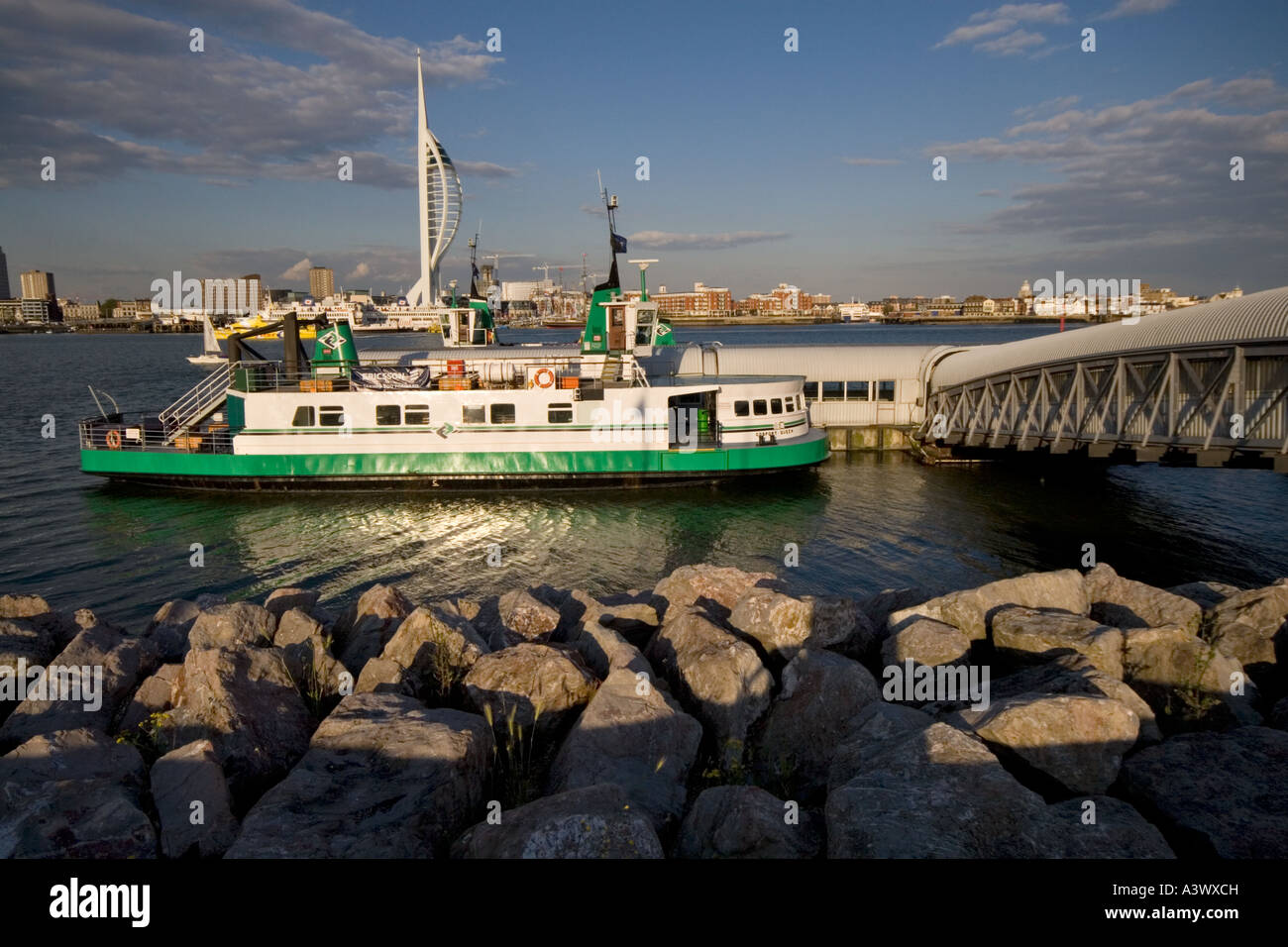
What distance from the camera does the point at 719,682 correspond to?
29.8ft

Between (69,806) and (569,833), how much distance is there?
4474mm

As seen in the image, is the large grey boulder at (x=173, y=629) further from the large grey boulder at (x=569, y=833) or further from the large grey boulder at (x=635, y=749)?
A: the large grey boulder at (x=569, y=833)

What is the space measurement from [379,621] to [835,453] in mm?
29216

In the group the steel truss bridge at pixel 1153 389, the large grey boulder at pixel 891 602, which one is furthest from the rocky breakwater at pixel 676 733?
the steel truss bridge at pixel 1153 389

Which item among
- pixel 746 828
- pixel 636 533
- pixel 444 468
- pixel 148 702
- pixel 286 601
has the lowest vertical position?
pixel 636 533

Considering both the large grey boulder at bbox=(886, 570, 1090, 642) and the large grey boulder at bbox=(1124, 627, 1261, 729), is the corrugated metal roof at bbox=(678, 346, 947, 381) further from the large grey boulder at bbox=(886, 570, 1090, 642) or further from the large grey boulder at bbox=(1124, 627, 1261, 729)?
the large grey boulder at bbox=(1124, 627, 1261, 729)

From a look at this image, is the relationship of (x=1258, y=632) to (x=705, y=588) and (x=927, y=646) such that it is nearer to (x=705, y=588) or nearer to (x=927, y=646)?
(x=927, y=646)

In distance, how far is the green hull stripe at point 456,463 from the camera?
29609mm

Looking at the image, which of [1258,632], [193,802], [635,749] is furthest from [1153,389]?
[193,802]

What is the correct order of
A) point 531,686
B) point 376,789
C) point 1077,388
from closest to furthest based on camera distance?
point 376,789, point 531,686, point 1077,388

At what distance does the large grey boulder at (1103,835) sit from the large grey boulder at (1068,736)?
703 millimetres

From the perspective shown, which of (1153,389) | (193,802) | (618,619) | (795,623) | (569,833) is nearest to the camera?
(569,833)

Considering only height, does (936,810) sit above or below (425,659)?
above

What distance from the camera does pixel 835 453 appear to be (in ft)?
123
